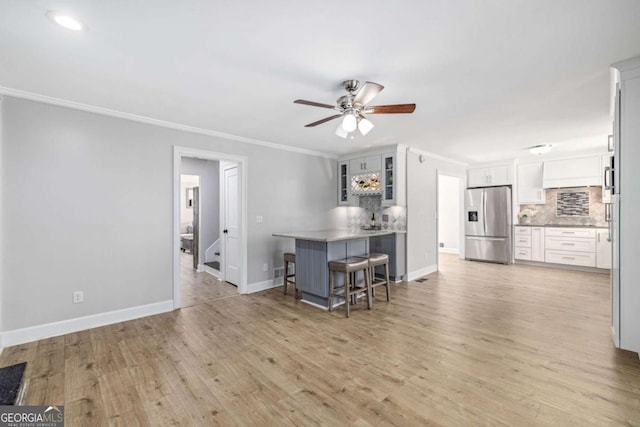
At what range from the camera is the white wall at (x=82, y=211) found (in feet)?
9.29

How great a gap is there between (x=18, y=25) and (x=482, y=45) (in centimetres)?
304

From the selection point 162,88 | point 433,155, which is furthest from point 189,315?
point 433,155

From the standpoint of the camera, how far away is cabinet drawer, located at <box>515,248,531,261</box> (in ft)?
21.6

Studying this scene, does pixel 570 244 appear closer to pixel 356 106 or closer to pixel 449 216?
pixel 449 216

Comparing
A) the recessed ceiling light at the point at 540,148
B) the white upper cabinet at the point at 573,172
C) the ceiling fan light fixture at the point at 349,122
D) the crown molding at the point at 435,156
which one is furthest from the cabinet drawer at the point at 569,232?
the ceiling fan light fixture at the point at 349,122

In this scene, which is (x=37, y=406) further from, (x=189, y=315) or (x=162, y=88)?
(x=162, y=88)

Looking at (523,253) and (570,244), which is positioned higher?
(570,244)

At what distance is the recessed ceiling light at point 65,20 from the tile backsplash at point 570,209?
8.27 metres

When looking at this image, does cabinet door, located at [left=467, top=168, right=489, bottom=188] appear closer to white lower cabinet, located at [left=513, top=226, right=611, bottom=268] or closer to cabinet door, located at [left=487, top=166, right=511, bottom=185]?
cabinet door, located at [left=487, top=166, right=511, bottom=185]

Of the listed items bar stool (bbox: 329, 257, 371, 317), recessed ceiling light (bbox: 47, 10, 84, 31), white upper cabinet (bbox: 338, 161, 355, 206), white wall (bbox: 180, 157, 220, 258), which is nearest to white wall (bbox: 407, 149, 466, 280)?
white upper cabinet (bbox: 338, 161, 355, 206)

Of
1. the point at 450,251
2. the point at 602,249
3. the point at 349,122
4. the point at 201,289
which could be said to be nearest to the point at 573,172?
the point at 602,249

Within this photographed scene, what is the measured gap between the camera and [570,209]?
6.32 metres

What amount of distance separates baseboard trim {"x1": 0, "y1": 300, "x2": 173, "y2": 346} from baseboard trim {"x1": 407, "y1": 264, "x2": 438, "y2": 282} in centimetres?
394

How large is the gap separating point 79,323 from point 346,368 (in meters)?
2.95
